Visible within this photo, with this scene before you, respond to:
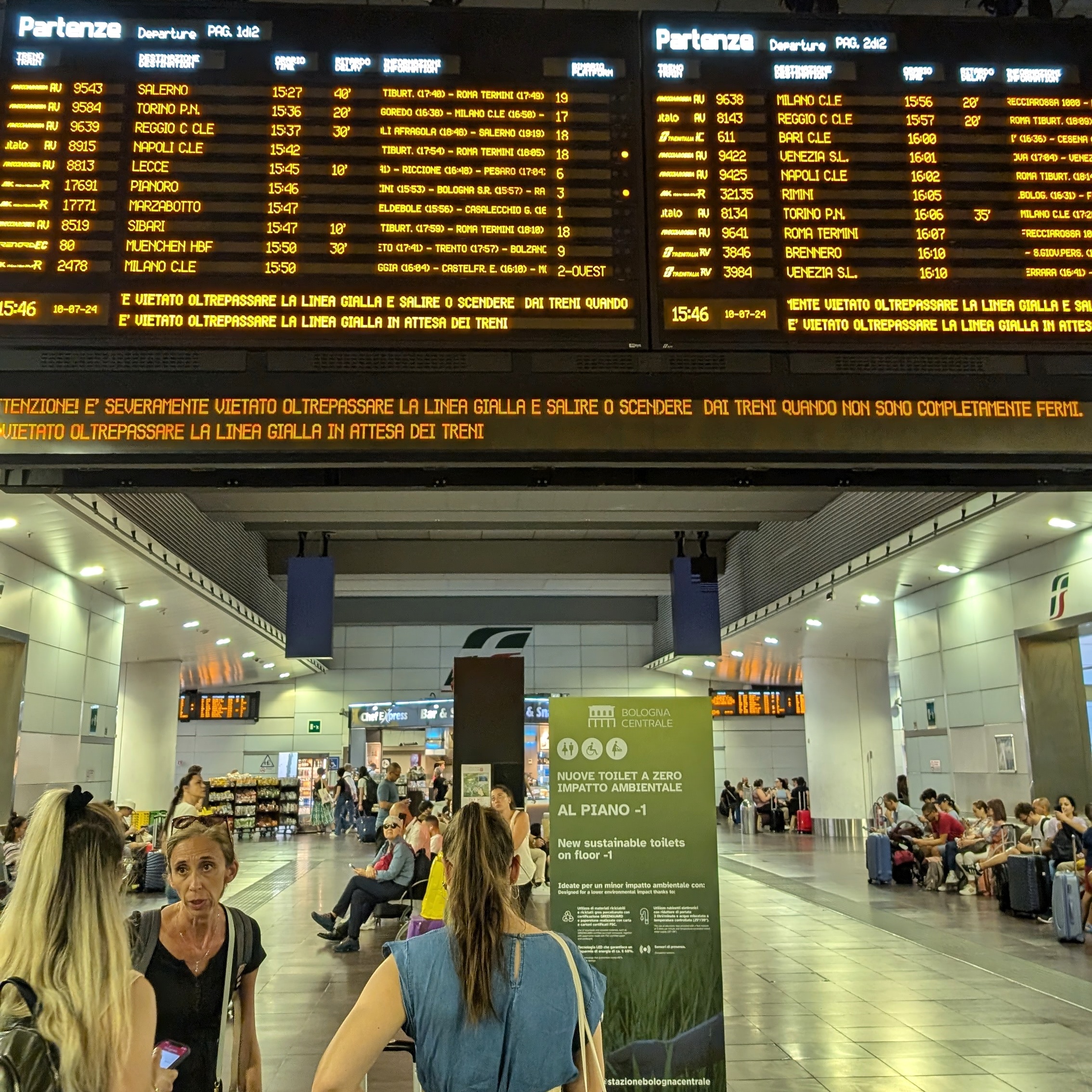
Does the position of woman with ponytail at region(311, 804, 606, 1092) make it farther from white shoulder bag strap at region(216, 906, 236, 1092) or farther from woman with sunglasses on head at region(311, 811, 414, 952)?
woman with sunglasses on head at region(311, 811, 414, 952)

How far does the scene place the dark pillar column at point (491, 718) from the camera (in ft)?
45.0

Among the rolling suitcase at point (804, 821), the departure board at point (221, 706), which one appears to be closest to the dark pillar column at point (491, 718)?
the rolling suitcase at point (804, 821)

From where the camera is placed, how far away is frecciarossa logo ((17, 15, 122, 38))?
16.9 ft

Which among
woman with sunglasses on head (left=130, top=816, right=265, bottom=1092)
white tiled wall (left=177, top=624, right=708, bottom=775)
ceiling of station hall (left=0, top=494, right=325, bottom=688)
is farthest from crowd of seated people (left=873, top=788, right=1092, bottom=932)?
white tiled wall (left=177, top=624, right=708, bottom=775)

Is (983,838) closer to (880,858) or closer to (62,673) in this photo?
(880,858)

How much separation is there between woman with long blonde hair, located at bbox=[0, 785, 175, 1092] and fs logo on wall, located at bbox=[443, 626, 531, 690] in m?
29.0

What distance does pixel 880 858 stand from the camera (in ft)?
53.2

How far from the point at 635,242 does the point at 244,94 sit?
2.16m

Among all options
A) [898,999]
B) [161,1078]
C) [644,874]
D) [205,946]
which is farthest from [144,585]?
[161,1078]

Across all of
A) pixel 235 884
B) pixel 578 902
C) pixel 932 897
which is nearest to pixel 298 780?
pixel 235 884

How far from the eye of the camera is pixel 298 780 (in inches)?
1257

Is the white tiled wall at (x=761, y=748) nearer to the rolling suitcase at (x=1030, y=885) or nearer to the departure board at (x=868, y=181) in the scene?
the rolling suitcase at (x=1030, y=885)

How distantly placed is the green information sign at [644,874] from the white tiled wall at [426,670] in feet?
84.3

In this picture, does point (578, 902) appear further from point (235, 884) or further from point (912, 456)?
point (235, 884)
